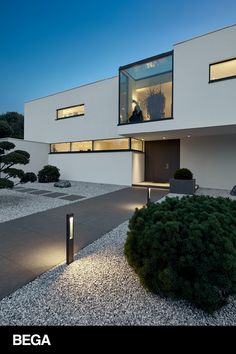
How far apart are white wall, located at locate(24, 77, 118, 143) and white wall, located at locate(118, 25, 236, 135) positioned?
497 cm

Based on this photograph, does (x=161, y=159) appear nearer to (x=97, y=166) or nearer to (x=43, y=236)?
(x=97, y=166)

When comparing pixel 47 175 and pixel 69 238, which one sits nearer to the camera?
pixel 69 238

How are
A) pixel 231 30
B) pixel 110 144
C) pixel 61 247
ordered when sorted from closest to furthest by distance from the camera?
pixel 61 247
pixel 231 30
pixel 110 144

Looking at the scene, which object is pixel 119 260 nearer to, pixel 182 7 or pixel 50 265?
A: pixel 50 265

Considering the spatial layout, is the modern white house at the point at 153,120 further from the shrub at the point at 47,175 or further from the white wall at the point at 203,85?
the shrub at the point at 47,175

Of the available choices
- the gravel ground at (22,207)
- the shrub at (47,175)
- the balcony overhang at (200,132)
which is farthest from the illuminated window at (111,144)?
the gravel ground at (22,207)

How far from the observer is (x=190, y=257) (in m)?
2.02

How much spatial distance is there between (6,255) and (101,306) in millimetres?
2071

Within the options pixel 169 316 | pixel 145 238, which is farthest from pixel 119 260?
pixel 169 316

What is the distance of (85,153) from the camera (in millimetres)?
14125

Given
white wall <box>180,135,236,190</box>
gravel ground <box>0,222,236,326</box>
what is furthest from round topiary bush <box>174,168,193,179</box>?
gravel ground <box>0,222,236,326</box>

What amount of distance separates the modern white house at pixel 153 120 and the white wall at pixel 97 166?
0.07 metres
